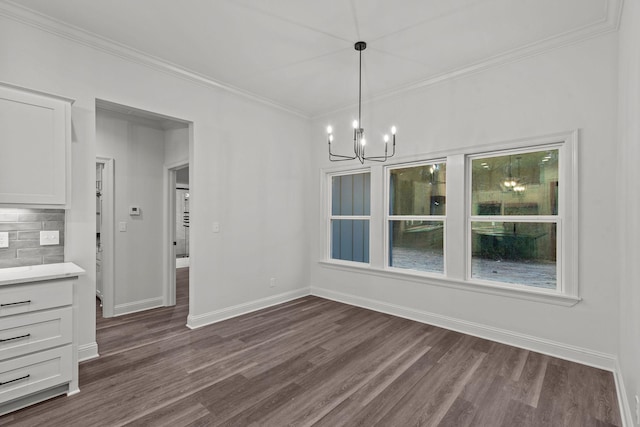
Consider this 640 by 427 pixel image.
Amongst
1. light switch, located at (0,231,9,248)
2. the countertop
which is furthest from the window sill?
light switch, located at (0,231,9,248)

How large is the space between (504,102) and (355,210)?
234 cm

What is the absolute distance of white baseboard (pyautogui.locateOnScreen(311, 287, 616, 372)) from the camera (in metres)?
2.77

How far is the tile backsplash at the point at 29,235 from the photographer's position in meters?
2.55

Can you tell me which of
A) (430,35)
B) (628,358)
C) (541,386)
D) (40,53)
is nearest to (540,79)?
(430,35)

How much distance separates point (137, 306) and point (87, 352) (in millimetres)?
1543

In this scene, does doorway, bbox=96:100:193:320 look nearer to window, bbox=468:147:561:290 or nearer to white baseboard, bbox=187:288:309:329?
white baseboard, bbox=187:288:309:329

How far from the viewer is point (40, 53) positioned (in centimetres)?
265

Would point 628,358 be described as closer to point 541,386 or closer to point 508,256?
point 541,386

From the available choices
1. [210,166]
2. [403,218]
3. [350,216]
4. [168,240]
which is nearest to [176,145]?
[210,166]

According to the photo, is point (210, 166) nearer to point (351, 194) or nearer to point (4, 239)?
point (4, 239)

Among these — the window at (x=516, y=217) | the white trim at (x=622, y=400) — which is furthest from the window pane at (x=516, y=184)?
the white trim at (x=622, y=400)

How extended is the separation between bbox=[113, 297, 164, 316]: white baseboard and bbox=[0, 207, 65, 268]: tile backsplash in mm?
1694

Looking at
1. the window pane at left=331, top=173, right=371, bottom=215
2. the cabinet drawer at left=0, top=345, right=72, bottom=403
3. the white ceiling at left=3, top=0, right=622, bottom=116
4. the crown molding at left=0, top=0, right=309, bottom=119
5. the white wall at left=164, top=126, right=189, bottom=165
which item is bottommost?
the cabinet drawer at left=0, top=345, right=72, bottom=403

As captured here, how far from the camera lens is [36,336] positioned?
218 centimetres
